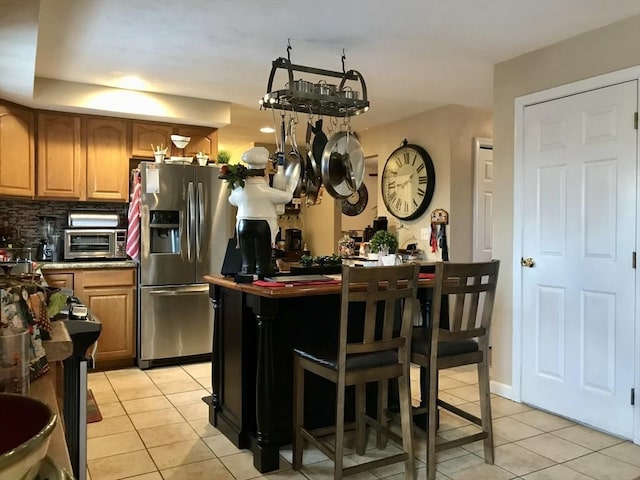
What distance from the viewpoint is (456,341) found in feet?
8.56

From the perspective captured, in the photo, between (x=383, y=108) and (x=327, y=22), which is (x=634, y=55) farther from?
(x=383, y=108)

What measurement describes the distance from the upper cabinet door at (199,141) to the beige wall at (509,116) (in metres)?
2.73

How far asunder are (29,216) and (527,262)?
4.33 m

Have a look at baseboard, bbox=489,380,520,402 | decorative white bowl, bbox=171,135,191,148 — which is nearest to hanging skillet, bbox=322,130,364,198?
baseboard, bbox=489,380,520,402

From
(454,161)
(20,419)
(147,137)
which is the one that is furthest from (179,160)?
(20,419)

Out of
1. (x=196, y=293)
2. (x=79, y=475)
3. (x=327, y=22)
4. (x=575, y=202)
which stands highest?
(x=327, y=22)

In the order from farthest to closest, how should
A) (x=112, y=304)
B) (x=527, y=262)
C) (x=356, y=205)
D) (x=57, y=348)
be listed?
(x=356, y=205) < (x=112, y=304) < (x=527, y=262) < (x=57, y=348)

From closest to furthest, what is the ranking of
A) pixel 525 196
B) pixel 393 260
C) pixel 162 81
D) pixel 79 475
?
pixel 79 475, pixel 393 260, pixel 525 196, pixel 162 81

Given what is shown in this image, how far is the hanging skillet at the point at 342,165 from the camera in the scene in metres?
3.04

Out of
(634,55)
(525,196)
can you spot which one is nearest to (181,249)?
(525,196)

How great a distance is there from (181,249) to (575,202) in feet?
10.4

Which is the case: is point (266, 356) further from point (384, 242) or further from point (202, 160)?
point (384, 242)

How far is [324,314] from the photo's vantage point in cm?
293

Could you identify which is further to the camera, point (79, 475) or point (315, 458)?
point (315, 458)
